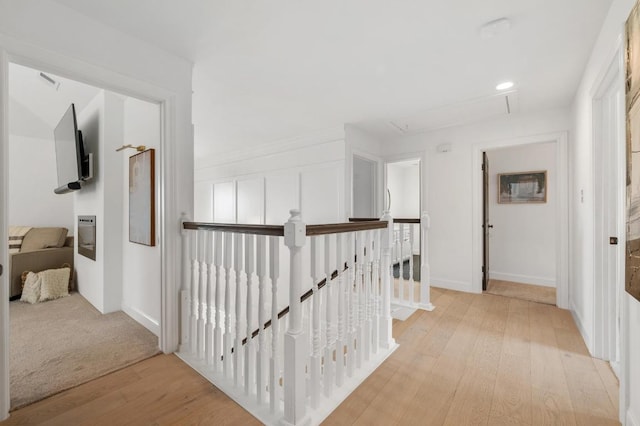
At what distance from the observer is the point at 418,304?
10.6ft

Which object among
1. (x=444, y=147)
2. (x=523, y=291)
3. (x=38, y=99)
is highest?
(x=38, y=99)

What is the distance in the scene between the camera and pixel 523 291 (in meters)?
3.91

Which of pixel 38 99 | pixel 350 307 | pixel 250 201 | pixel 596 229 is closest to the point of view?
pixel 350 307

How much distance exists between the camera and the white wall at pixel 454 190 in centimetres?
373

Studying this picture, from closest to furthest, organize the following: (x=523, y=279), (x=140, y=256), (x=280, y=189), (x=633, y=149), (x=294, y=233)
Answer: (x=633, y=149)
(x=294, y=233)
(x=140, y=256)
(x=523, y=279)
(x=280, y=189)

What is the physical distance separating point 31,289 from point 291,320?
151 inches

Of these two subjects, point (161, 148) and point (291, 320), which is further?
point (161, 148)

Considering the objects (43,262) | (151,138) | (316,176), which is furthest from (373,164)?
(43,262)

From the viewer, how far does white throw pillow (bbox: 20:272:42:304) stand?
3265mm

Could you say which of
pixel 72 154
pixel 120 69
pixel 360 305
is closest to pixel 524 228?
pixel 360 305

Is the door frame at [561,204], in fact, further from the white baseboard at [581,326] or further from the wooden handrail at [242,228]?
the wooden handrail at [242,228]

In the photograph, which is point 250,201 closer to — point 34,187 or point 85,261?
point 85,261

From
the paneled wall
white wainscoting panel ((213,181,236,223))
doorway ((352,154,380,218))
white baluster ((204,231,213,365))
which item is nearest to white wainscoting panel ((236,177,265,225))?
the paneled wall

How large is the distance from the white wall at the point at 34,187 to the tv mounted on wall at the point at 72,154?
147 centimetres
